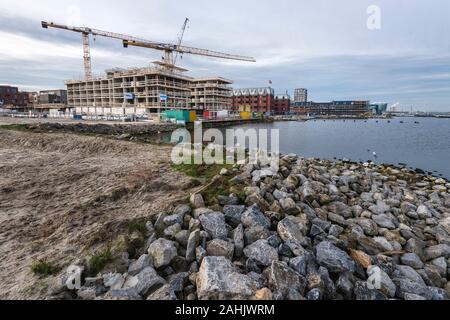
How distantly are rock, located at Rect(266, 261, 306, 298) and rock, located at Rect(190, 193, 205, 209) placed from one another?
280cm

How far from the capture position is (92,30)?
104 meters

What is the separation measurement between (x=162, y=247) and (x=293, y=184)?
18.1ft

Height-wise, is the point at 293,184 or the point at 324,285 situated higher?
the point at 293,184

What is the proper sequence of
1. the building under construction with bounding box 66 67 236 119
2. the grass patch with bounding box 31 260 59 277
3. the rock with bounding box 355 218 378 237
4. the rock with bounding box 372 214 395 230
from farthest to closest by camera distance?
1. the building under construction with bounding box 66 67 236 119
2. the rock with bounding box 372 214 395 230
3. the rock with bounding box 355 218 378 237
4. the grass patch with bounding box 31 260 59 277

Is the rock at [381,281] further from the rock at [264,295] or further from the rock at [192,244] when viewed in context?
the rock at [192,244]

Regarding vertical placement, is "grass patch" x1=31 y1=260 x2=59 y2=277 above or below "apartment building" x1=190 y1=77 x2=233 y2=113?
below

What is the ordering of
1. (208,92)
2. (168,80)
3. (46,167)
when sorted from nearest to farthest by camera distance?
(46,167) < (168,80) < (208,92)

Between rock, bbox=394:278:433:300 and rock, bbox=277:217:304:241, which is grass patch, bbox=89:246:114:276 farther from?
rock, bbox=394:278:433:300

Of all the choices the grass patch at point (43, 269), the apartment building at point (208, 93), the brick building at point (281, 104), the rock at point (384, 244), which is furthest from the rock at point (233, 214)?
the brick building at point (281, 104)

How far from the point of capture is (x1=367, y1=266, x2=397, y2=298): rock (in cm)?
506

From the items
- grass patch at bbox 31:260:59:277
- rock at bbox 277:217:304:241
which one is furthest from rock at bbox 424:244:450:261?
grass patch at bbox 31:260:59:277
